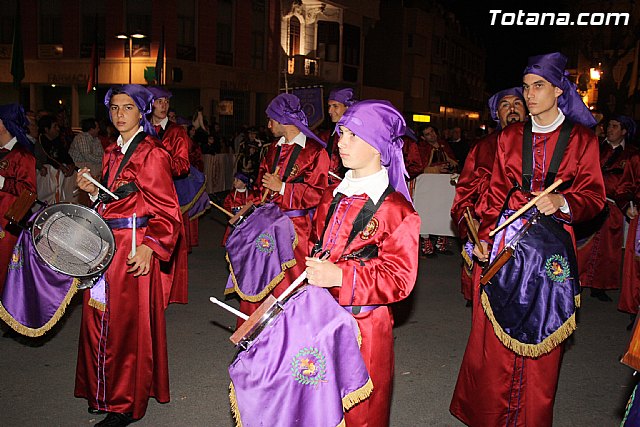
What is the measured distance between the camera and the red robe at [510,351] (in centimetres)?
410

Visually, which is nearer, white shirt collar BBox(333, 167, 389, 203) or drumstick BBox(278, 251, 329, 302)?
drumstick BBox(278, 251, 329, 302)

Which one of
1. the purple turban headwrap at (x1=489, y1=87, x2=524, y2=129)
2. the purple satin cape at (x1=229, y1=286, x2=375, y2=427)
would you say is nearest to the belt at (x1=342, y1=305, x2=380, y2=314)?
the purple satin cape at (x1=229, y1=286, x2=375, y2=427)

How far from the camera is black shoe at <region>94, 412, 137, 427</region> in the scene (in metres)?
4.54

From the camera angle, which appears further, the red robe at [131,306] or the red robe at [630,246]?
the red robe at [630,246]

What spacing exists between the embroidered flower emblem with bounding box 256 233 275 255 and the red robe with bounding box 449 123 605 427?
224 centimetres

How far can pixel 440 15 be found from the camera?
5850cm

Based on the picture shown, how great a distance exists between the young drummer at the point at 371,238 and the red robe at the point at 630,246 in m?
4.86

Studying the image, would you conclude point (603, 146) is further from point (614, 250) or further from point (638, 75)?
point (638, 75)

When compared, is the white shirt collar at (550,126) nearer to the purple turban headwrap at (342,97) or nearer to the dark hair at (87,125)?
the purple turban headwrap at (342,97)

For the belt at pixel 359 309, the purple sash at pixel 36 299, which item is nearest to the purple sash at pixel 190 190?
the purple sash at pixel 36 299

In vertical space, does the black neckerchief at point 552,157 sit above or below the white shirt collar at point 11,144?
above

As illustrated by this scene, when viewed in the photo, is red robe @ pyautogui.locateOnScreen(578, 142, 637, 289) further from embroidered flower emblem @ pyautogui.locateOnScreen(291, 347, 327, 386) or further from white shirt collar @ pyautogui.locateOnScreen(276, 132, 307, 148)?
embroidered flower emblem @ pyautogui.locateOnScreen(291, 347, 327, 386)

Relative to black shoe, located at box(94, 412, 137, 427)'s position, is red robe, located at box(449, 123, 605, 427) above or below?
above

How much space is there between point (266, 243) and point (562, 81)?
3.02 meters
